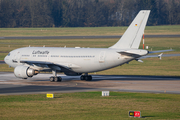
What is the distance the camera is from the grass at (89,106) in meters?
26.0

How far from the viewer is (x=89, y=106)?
29828mm

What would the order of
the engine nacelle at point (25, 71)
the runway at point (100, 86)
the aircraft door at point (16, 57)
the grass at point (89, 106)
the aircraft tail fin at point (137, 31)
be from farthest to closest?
the aircraft door at point (16, 57)
the engine nacelle at point (25, 71)
the aircraft tail fin at point (137, 31)
the runway at point (100, 86)
the grass at point (89, 106)

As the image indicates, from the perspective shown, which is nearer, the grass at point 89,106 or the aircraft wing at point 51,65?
the grass at point 89,106

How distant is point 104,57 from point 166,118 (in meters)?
22.0

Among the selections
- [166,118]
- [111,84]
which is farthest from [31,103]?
[111,84]

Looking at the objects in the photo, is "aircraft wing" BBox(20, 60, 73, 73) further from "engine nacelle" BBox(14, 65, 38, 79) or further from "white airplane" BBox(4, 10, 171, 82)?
"engine nacelle" BBox(14, 65, 38, 79)

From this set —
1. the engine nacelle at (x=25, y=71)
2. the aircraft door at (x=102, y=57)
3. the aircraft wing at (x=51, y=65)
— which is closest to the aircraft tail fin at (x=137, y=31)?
the aircraft door at (x=102, y=57)

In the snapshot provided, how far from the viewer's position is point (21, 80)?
51.6 m

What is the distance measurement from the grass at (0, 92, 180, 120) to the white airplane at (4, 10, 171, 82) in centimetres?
884

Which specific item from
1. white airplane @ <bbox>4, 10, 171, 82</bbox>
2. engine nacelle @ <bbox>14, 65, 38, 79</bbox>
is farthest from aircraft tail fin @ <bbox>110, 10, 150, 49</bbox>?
engine nacelle @ <bbox>14, 65, 38, 79</bbox>

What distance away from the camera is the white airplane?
4456cm

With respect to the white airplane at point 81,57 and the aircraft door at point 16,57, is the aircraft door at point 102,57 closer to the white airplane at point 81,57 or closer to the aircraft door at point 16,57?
the white airplane at point 81,57

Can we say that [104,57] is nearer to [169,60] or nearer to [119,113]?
[119,113]

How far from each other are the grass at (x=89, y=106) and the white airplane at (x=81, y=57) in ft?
29.0
